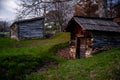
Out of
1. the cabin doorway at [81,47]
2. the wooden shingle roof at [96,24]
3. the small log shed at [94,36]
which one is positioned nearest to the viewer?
the wooden shingle roof at [96,24]

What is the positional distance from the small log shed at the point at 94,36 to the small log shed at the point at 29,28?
754 inches

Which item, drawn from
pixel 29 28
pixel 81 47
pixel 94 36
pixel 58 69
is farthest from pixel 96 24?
pixel 29 28

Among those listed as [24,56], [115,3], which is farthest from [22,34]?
[24,56]

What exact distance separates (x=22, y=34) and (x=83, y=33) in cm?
2055

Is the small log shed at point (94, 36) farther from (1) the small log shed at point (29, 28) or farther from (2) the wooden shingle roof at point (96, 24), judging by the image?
(1) the small log shed at point (29, 28)

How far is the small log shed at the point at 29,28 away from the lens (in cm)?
A: 4088

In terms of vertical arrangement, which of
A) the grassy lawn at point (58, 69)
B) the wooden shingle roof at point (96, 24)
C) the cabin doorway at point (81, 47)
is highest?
the wooden shingle roof at point (96, 24)

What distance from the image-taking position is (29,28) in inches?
1626

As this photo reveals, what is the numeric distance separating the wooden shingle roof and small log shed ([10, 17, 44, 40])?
20.3 metres

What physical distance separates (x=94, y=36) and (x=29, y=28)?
2201 cm

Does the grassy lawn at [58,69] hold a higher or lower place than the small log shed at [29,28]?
lower

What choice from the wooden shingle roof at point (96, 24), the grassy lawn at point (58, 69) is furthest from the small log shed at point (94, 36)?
the grassy lawn at point (58, 69)

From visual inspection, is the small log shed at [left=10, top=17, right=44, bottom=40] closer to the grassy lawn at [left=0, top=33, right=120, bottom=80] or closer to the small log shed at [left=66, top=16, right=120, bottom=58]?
the small log shed at [left=66, top=16, right=120, bottom=58]

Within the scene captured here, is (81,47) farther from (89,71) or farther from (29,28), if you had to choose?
(29,28)
